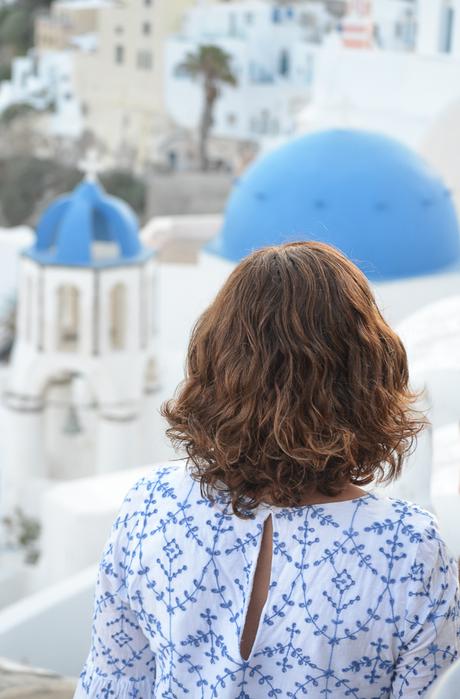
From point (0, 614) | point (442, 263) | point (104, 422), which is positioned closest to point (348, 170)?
point (442, 263)

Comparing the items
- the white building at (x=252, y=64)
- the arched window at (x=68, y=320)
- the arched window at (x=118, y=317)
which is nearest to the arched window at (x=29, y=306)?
the arched window at (x=68, y=320)

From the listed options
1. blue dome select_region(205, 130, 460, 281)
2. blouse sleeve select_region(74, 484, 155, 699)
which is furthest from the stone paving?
blue dome select_region(205, 130, 460, 281)

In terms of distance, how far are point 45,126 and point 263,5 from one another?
6926 millimetres

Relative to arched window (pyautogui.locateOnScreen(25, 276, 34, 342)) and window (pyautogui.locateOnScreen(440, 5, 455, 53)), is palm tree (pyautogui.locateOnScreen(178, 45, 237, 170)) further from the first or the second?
arched window (pyautogui.locateOnScreen(25, 276, 34, 342))

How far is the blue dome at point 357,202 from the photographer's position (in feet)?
27.9

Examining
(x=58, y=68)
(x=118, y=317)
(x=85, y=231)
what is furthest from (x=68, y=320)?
(x=58, y=68)

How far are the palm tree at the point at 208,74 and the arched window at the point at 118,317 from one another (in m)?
22.1

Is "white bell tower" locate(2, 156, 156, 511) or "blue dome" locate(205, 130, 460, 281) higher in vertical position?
"blue dome" locate(205, 130, 460, 281)

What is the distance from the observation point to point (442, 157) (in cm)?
1124

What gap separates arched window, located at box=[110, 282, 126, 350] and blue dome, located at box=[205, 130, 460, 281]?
1.13m

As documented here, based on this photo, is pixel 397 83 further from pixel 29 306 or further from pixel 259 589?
pixel 259 589

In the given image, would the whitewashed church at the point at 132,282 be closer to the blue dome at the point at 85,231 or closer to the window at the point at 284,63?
the blue dome at the point at 85,231

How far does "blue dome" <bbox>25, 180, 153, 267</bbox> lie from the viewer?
7.82m

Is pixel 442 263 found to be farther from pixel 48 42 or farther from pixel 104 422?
pixel 48 42
